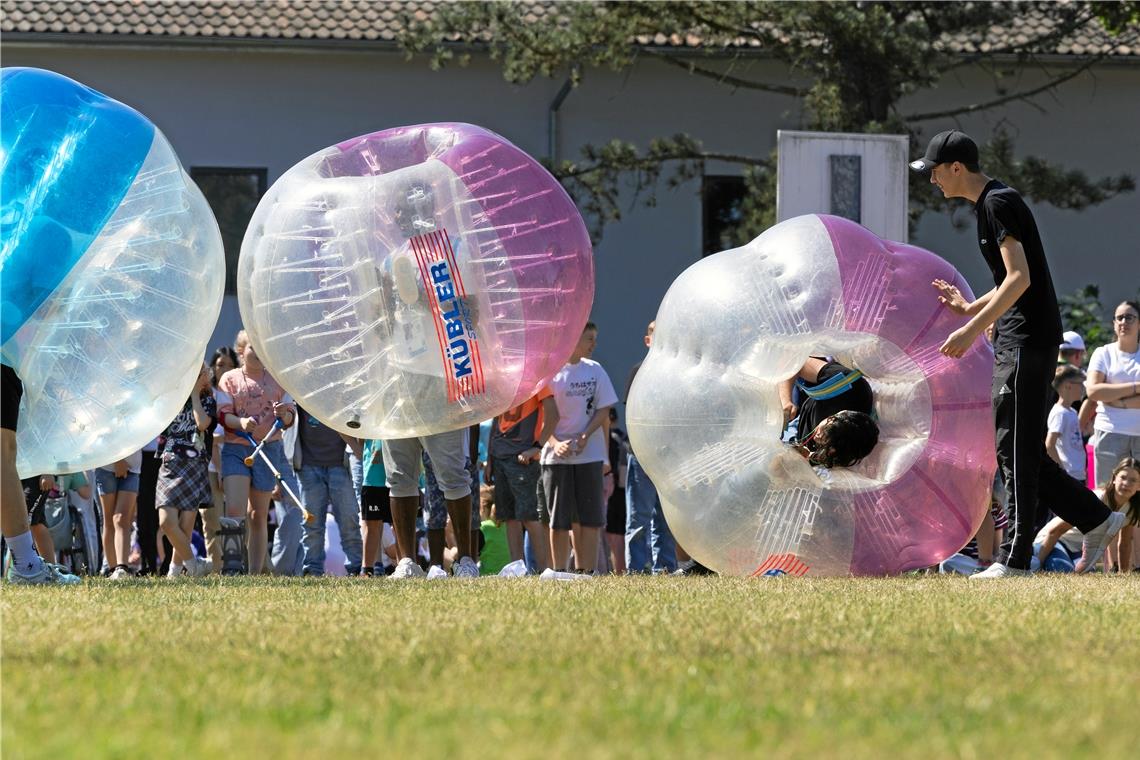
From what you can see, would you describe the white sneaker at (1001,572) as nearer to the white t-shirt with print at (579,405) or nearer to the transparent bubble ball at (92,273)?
the white t-shirt with print at (579,405)

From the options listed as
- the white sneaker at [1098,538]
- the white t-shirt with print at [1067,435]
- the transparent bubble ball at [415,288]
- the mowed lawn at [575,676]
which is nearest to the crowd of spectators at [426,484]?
the white t-shirt with print at [1067,435]

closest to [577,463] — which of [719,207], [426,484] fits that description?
[426,484]

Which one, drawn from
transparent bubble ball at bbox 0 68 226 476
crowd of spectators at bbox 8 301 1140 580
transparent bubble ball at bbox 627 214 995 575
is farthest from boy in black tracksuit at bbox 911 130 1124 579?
transparent bubble ball at bbox 0 68 226 476

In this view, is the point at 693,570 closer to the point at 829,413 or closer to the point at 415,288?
the point at 829,413

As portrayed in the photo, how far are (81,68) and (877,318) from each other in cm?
1622

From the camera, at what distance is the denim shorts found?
11484 millimetres

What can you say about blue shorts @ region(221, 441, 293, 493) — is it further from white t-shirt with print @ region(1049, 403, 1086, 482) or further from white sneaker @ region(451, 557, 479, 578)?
white t-shirt with print @ region(1049, 403, 1086, 482)

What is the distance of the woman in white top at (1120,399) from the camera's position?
35.2ft

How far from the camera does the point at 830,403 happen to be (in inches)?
322

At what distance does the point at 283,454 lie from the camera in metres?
11.1

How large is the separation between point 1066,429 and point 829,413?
4068mm

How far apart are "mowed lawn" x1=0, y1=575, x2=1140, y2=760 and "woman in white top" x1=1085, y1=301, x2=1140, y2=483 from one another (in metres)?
4.62

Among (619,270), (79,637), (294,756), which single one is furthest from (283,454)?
(619,270)

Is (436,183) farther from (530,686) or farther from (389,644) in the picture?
(530,686)
